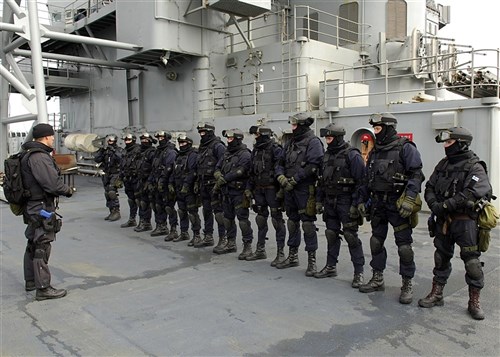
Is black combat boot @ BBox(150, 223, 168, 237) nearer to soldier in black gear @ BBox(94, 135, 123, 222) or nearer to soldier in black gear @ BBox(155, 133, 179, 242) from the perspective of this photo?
soldier in black gear @ BBox(155, 133, 179, 242)

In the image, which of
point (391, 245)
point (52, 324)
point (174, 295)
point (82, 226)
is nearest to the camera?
point (52, 324)

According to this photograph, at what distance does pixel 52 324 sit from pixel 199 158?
3.40 meters

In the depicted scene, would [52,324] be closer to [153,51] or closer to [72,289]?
[72,289]

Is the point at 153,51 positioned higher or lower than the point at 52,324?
higher

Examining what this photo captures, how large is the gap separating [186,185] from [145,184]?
1298mm

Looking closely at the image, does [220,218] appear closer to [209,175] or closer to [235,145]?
[209,175]

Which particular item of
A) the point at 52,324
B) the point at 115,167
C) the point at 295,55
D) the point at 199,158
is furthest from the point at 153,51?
the point at 52,324

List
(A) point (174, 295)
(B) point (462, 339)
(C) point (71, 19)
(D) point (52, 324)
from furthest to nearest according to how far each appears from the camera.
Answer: (C) point (71, 19) < (A) point (174, 295) < (D) point (52, 324) < (B) point (462, 339)

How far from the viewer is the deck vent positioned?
38.1ft

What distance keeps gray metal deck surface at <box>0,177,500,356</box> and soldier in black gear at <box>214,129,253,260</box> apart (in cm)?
49

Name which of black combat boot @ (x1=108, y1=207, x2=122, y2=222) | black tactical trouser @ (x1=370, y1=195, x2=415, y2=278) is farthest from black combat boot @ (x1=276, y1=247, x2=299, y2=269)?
black combat boot @ (x1=108, y1=207, x2=122, y2=222)

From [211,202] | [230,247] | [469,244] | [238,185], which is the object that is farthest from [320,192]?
[211,202]

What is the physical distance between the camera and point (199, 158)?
21.8ft

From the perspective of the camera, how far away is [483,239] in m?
3.81
